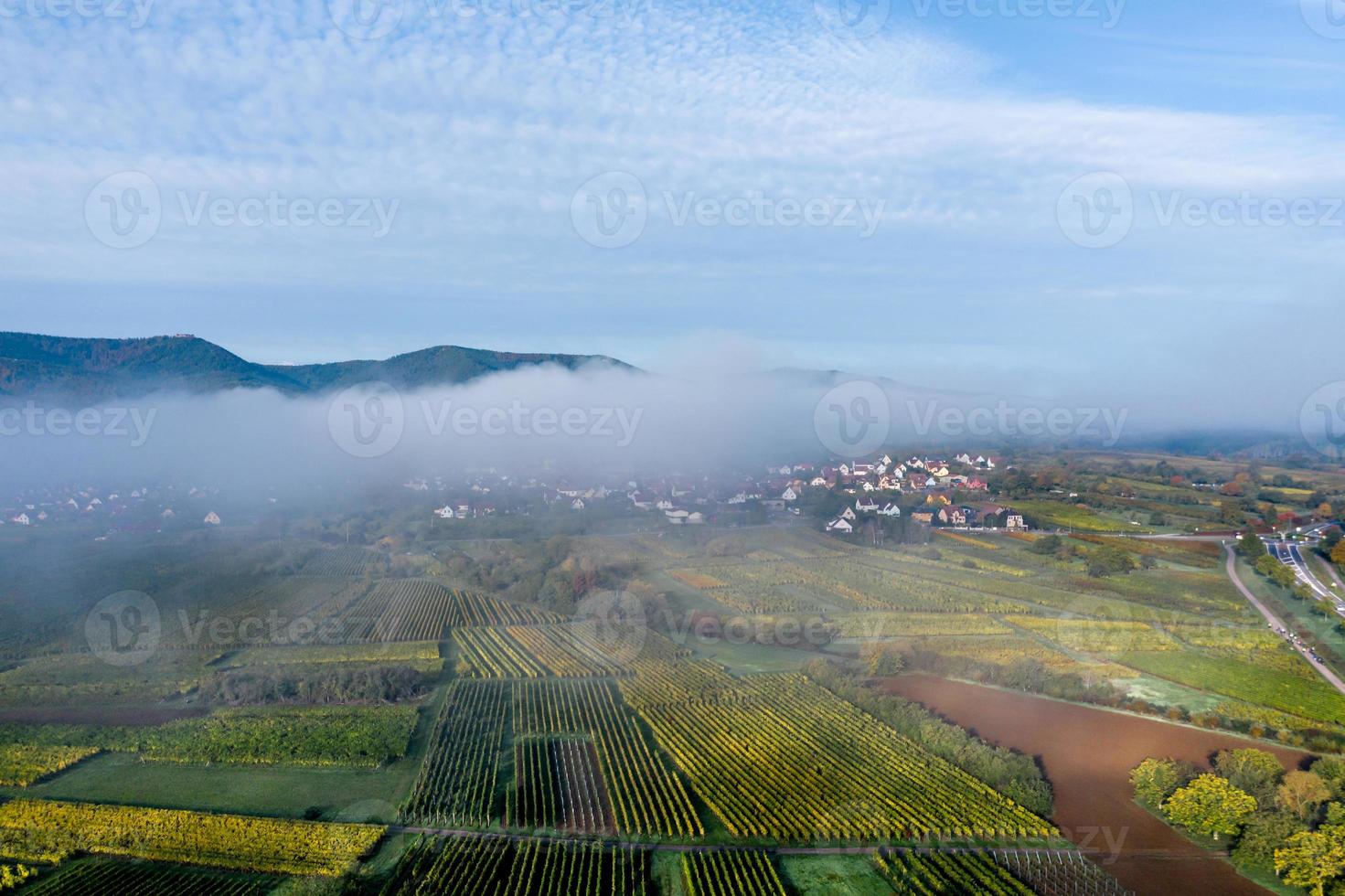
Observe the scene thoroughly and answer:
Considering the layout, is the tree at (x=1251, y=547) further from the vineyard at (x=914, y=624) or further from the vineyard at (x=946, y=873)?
the vineyard at (x=946, y=873)

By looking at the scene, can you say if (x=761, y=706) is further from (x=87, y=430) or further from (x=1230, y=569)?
(x=87, y=430)

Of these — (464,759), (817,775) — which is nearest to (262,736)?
(464,759)

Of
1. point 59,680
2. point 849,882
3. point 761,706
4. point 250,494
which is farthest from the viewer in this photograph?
point 250,494

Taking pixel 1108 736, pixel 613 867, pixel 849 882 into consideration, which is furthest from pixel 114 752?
pixel 1108 736

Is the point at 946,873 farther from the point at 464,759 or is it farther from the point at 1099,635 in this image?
the point at 1099,635

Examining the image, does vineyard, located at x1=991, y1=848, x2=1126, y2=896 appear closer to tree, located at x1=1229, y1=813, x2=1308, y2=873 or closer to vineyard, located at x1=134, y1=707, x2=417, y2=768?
tree, located at x1=1229, y1=813, x2=1308, y2=873

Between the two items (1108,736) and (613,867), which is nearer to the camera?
(613,867)
